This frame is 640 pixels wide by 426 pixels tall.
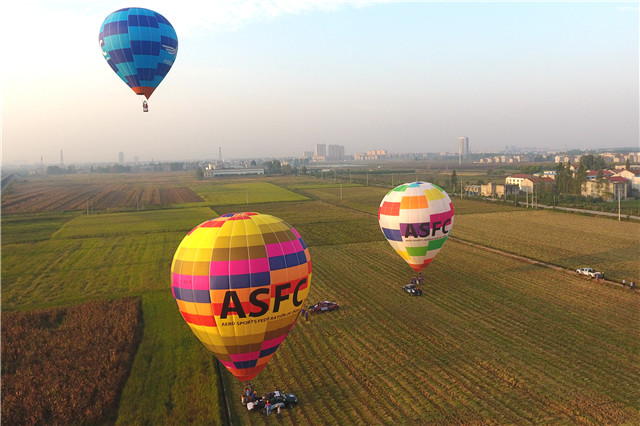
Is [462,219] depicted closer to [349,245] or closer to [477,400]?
[349,245]

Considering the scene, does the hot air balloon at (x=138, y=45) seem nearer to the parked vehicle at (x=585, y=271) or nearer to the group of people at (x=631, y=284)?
the parked vehicle at (x=585, y=271)

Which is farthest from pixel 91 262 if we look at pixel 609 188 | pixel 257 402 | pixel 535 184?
pixel 609 188

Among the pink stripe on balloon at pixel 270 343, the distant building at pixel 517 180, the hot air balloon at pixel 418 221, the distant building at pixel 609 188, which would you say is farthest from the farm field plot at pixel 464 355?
the distant building at pixel 517 180

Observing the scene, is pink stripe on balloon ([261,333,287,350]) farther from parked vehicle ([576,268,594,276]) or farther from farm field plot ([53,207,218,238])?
farm field plot ([53,207,218,238])

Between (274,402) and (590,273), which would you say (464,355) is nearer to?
(274,402)

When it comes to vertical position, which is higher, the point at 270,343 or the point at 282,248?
the point at 282,248
